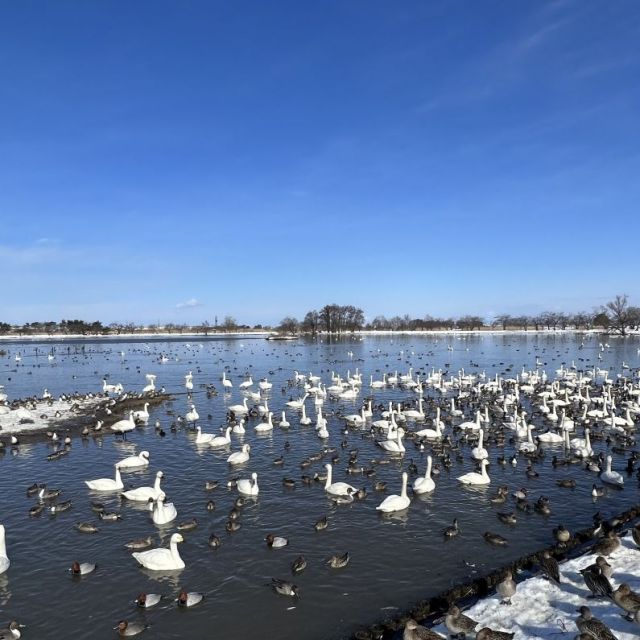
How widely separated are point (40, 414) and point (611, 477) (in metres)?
29.4

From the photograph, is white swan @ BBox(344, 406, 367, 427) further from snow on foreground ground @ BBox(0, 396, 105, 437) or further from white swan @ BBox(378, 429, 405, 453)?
snow on foreground ground @ BBox(0, 396, 105, 437)

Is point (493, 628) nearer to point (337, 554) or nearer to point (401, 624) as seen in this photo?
point (401, 624)

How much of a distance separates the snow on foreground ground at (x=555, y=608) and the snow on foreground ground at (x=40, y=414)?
2476 centimetres

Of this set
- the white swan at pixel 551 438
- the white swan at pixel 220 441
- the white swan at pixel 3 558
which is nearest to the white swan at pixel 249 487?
the white swan at pixel 3 558

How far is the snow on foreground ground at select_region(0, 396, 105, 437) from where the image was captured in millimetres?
28500

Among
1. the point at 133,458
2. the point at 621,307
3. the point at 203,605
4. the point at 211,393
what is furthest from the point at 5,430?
the point at 621,307

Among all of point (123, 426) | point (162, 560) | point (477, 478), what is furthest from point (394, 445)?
point (123, 426)

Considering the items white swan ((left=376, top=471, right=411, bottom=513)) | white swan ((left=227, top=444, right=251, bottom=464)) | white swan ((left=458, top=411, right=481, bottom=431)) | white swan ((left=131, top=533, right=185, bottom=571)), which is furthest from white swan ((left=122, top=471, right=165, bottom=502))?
white swan ((left=458, top=411, right=481, bottom=431))

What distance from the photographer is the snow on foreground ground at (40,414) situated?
93.5ft

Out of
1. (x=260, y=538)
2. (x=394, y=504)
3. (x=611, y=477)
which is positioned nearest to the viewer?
(x=260, y=538)

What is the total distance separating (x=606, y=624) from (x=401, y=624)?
3522 mm

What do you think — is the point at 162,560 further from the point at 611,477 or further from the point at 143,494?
the point at 611,477

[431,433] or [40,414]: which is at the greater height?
[40,414]

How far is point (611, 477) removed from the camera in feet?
60.2
